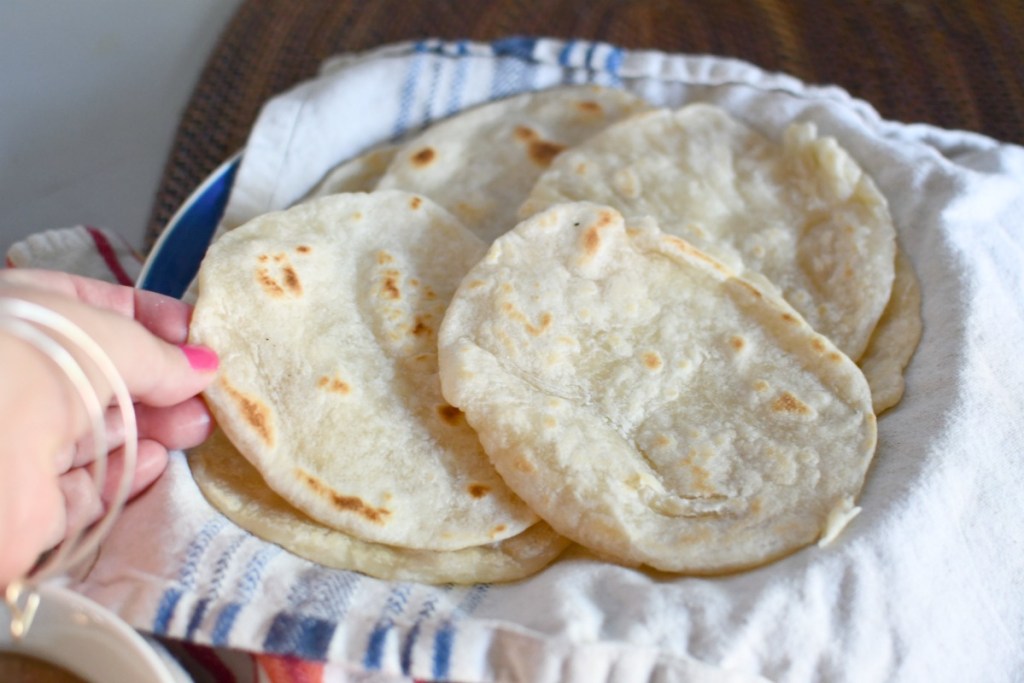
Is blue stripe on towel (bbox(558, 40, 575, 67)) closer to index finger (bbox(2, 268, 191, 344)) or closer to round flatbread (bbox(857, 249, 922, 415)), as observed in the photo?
round flatbread (bbox(857, 249, 922, 415))

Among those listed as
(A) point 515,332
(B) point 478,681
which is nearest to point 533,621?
(B) point 478,681

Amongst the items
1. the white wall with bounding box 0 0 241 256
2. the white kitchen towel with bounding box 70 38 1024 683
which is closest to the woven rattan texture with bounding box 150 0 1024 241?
the white wall with bounding box 0 0 241 256

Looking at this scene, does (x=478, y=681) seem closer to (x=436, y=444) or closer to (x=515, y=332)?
(x=436, y=444)

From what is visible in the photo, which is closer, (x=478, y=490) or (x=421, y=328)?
(x=478, y=490)

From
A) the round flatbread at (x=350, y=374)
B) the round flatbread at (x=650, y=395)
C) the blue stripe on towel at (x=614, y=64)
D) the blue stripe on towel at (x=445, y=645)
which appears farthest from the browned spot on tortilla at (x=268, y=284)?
the blue stripe on towel at (x=614, y=64)

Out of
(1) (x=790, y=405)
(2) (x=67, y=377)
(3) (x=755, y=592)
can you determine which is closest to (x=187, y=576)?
(2) (x=67, y=377)

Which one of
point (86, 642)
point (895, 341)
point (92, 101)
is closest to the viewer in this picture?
point (86, 642)

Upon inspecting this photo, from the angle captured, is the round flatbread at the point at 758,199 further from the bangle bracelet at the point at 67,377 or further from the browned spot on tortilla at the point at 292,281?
the bangle bracelet at the point at 67,377

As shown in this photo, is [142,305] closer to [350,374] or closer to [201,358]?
[201,358]
